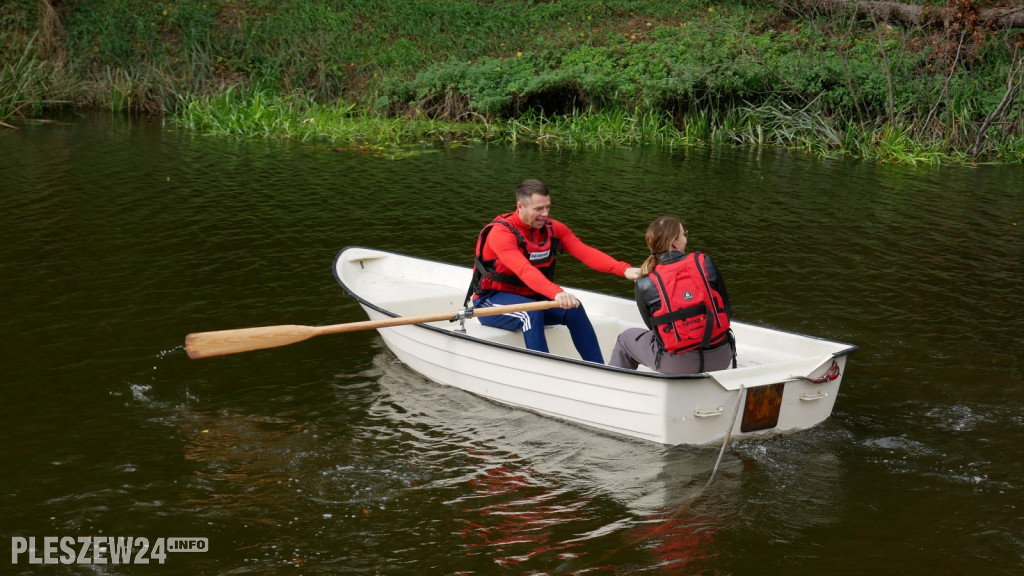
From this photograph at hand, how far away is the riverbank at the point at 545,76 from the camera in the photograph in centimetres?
1570

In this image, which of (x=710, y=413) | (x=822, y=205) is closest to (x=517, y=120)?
(x=822, y=205)

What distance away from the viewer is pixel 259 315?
754 centimetres

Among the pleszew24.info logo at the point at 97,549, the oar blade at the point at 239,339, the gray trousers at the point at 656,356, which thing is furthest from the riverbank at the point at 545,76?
→ the pleszew24.info logo at the point at 97,549

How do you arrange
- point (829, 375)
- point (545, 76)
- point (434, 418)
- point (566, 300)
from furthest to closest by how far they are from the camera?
1. point (545, 76)
2. point (434, 418)
3. point (566, 300)
4. point (829, 375)

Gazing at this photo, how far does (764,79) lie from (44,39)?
1310 cm

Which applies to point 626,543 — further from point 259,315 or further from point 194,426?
point 259,315

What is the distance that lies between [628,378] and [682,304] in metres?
0.50

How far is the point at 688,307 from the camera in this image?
525 cm

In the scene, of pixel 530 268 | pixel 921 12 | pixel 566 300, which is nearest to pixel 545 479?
pixel 566 300

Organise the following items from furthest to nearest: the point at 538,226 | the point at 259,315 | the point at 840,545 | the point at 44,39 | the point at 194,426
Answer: the point at 44,39, the point at 259,315, the point at 538,226, the point at 194,426, the point at 840,545

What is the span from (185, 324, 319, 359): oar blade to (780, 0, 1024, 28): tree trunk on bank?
43.9 ft

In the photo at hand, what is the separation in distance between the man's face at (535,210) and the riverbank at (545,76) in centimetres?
962

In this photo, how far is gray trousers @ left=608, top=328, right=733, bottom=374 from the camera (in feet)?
17.7

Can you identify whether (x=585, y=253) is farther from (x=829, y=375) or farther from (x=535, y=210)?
(x=829, y=375)
